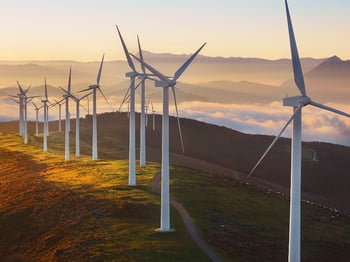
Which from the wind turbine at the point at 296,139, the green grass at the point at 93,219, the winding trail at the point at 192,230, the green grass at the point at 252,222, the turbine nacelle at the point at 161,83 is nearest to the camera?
the wind turbine at the point at 296,139

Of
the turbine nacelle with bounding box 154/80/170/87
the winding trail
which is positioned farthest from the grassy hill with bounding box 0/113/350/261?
the turbine nacelle with bounding box 154/80/170/87

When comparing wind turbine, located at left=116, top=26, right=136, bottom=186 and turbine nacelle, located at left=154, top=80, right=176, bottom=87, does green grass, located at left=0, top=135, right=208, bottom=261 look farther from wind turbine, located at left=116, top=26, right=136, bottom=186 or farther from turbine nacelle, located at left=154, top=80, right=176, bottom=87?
turbine nacelle, located at left=154, top=80, right=176, bottom=87

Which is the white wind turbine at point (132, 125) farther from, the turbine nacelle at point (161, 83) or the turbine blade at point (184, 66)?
the turbine nacelle at point (161, 83)

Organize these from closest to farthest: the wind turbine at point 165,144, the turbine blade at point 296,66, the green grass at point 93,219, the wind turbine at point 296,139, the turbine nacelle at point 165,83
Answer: the wind turbine at point 296,139
the turbine blade at point 296,66
the green grass at point 93,219
the wind turbine at point 165,144
the turbine nacelle at point 165,83

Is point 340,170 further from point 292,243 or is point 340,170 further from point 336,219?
point 292,243

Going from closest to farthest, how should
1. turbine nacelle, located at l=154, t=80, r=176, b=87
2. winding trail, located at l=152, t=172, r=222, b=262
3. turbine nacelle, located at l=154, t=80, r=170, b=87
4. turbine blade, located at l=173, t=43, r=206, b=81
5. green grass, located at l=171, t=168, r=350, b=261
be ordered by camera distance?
1. winding trail, located at l=152, t=172, r=222, b=262
2. turbine nacelle, located at l=154, t=80, r=176, b=87
3. turbine nacelle, located at l=154, t=80, r=170, b=87
4. green grass, located at l=171, t=168, r=350, b=261
5. turbine blade, located at l=173, t=43, r=206, b=81

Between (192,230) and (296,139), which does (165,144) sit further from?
(296,139)

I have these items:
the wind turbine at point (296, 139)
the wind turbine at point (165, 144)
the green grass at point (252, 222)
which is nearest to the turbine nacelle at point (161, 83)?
the wind turbine at point (165, 144)

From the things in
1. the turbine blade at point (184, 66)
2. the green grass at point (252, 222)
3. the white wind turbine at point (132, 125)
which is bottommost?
the green grass at point (252, 222)

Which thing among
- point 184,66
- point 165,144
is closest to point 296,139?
point 165,144
